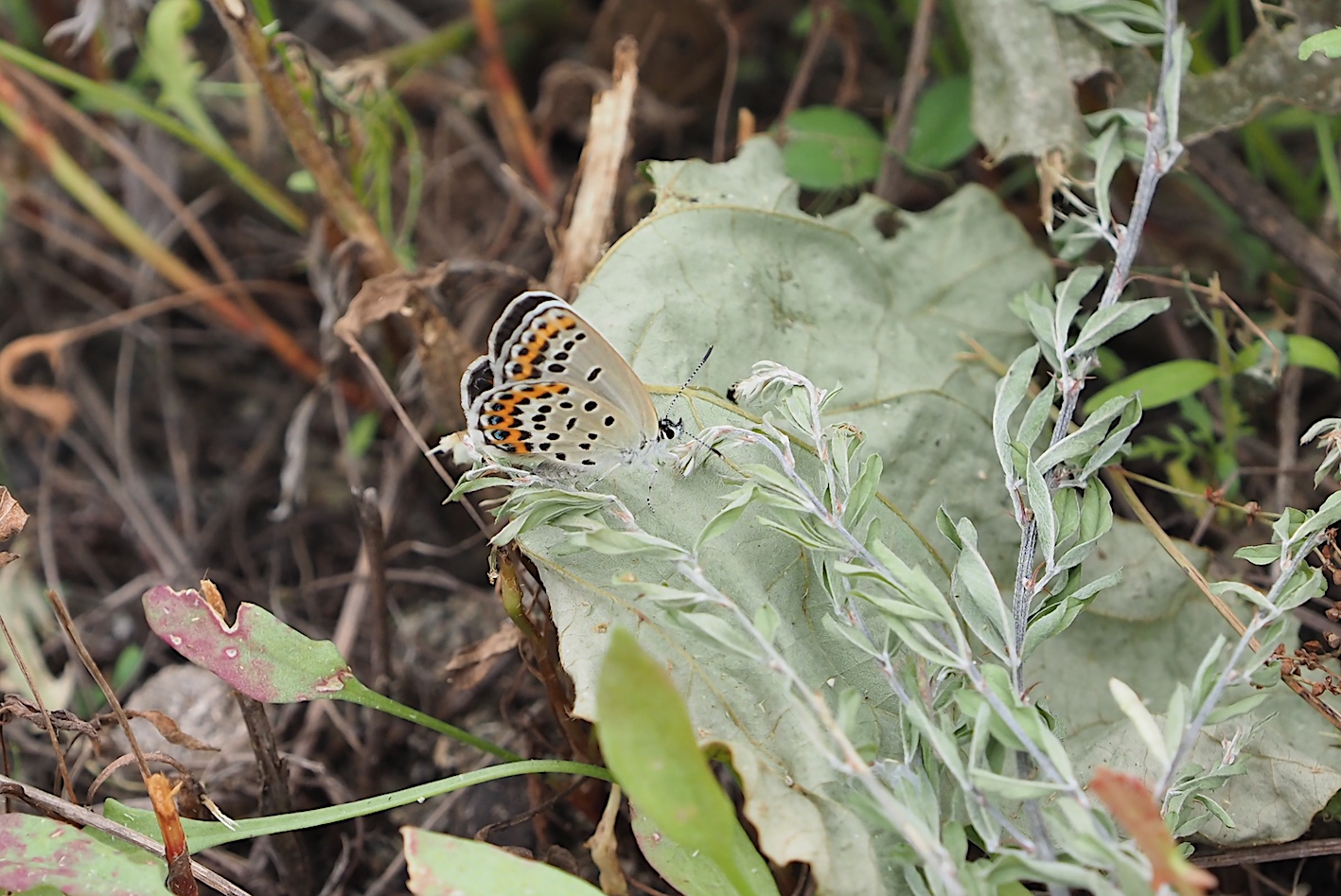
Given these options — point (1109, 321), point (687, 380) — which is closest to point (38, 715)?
point (687, 380)

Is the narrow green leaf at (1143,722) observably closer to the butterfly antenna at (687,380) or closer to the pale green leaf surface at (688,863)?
the pale green leaf surface at (688,863)

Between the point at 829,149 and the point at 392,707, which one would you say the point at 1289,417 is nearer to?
the point at 829,149

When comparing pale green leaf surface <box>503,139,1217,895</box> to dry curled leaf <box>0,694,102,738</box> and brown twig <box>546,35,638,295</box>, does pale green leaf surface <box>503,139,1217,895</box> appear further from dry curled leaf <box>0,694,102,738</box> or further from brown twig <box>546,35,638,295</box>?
dry curled leaf <box>0,694,102,738</box>

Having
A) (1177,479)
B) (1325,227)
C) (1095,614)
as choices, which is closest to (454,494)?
(1095,614)

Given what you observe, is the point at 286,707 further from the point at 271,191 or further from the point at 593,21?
the point at 593,21

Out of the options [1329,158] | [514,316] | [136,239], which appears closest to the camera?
[514,316]

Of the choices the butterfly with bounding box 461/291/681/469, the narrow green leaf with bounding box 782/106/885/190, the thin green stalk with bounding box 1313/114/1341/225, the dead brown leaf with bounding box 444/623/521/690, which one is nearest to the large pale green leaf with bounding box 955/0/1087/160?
the narrow green leaf with bounding box 782/106/885/190
